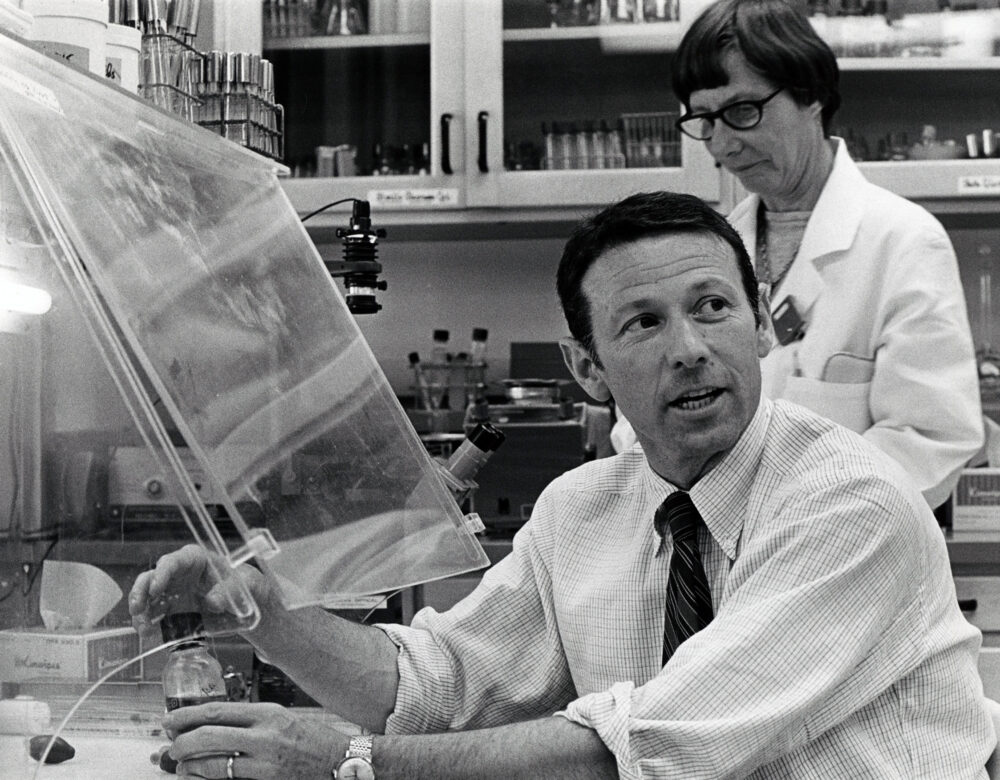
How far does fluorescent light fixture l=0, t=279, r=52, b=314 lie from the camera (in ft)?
3.25

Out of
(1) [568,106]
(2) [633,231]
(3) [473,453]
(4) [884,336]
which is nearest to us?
(2) [633,231]

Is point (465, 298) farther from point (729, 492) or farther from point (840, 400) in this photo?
point (729, 492)

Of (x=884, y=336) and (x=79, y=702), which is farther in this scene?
(x=884, y=336)

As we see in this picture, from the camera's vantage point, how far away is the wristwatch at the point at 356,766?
108cm

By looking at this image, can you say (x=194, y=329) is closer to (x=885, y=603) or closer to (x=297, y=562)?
(x=297, y=562)

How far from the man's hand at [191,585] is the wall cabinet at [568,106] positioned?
2.05 metres

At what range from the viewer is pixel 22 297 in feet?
3.28

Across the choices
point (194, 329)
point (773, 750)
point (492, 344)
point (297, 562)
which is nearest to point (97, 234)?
point (194, 329)

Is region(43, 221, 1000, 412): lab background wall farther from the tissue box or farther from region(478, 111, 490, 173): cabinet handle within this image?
the tissue box

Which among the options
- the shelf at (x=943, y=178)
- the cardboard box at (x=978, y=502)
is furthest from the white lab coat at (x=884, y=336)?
the shelf at (x=943, y=178)

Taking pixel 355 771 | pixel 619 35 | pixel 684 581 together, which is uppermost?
pixel 619 35

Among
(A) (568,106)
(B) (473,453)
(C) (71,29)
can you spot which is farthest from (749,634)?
(A) (568,106)

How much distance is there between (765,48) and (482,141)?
1.10 meters

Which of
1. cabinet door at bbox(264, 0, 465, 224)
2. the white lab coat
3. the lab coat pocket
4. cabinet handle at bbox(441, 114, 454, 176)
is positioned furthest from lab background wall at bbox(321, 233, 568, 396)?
the lab coat pocket
